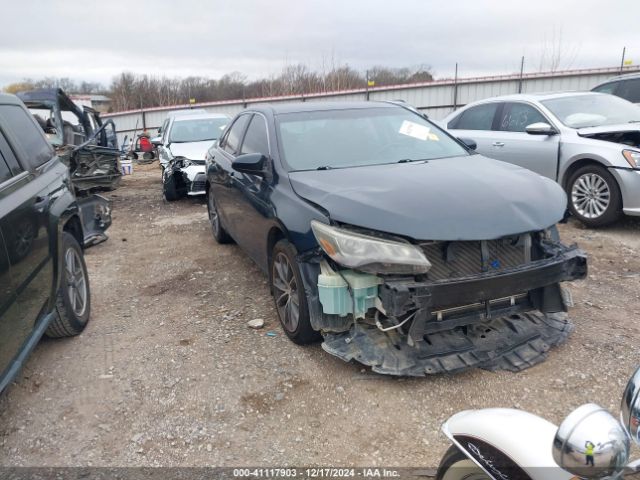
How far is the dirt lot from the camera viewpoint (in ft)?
8.58

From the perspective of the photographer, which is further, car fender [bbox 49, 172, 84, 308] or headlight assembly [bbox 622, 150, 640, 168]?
headlight assembly [bbox 622, 150, 640, 168]

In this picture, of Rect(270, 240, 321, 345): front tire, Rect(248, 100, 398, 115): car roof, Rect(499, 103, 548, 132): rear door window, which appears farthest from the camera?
Rect(499, 103, 548, 132): rear door window

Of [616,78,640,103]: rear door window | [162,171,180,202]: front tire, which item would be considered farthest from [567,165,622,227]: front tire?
[162,171,180,202]: front tire

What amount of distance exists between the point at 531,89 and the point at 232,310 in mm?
18439

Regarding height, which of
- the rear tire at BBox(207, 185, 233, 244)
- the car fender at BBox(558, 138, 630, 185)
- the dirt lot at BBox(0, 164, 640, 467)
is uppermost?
the car fender at BBox(558, 138, 630, 185)

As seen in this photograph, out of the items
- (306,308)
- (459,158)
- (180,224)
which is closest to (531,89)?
(180,224)

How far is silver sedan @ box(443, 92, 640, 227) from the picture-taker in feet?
19.1

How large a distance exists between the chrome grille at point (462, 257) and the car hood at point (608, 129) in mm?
3960

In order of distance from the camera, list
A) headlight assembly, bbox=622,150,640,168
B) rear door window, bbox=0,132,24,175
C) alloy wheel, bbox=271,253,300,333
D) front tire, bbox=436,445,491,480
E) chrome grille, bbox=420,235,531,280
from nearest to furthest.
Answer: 1. front tire, bbox=436,445,491,480
2. chrome grille, bbox=420,235,531,280
3. rear door window, bbox=0,132,24,175
4. alloy wheel, bbox=271,253,300,333
5. headlight assembly, bbox=622,150,640,168

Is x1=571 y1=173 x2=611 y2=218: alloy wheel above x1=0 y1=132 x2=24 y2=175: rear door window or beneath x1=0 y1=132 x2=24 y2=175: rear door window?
beneath

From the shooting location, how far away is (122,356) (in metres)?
3.60

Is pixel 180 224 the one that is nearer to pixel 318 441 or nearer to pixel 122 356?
pixel 122 356

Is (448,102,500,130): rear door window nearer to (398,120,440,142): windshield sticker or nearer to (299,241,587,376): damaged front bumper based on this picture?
(398,120,440,142): windshield sticker

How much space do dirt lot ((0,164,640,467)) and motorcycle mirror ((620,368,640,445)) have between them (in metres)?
1.17
